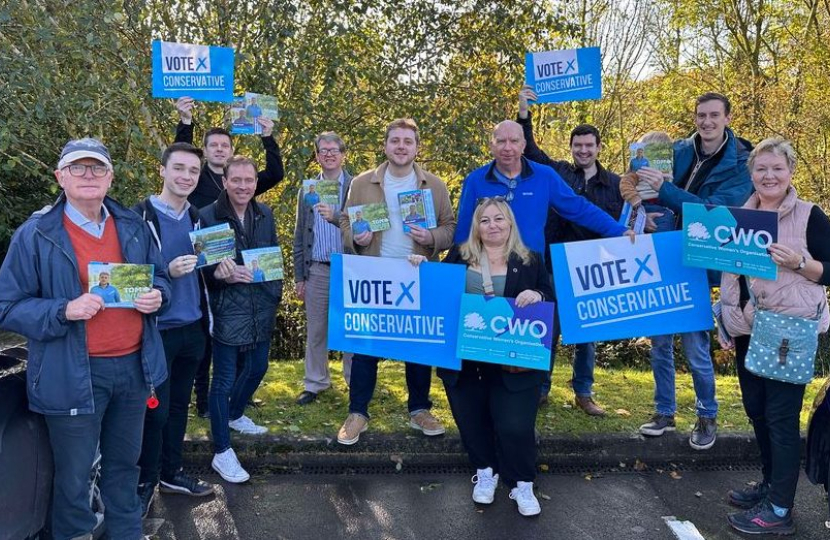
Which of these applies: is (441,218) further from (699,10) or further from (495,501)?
(699,10)

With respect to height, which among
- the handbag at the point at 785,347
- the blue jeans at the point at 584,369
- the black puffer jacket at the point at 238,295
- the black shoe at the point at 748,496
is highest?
the black puffer jacket at the point at 238,295

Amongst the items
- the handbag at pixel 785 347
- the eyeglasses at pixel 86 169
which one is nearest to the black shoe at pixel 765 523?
the handbag at pixel 785 347

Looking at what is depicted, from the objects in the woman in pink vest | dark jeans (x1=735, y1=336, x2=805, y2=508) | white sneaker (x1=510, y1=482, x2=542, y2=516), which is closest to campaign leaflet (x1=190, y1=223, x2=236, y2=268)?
white sneaker (x1=510, y1=482, x2=542, y2=516)

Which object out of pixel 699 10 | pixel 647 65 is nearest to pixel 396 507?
pixel 647 65

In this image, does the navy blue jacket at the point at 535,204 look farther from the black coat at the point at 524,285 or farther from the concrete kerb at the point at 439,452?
the concrete kerb at the point at 439,452

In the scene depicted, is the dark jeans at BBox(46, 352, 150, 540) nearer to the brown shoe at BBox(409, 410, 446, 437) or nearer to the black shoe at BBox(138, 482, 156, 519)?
the black shoe at BBox(138, 482, 156, 519)

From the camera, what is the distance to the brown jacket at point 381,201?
5.03m

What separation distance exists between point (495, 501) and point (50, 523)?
8.68ft

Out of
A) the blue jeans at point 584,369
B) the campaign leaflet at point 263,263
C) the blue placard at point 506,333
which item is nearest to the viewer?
the blue placard at point 506,333

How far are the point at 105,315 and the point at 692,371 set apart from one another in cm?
415

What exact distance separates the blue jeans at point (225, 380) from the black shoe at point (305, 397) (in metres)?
1.02

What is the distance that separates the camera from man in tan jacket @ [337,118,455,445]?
16.1ft

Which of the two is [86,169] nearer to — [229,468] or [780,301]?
[229,468]

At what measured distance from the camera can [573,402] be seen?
5.88m
